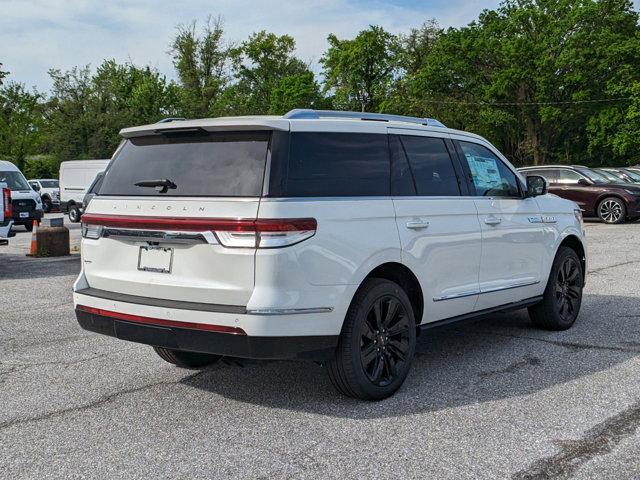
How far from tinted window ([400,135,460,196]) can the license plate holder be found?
1847mm

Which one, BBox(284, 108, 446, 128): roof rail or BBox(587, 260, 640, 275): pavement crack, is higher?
BBox(284, 108, 446, 128): roof rail

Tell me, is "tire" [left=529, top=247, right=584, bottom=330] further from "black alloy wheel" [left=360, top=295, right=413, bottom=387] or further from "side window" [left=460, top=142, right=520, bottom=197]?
"black alloy wheel" [left=360, top=295, right=413, bottom=387]

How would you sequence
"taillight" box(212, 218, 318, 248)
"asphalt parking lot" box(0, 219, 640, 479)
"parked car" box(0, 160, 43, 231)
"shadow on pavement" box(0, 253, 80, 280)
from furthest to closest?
"parked car" box(0, 160, 43, 231), "shadow on pavement" box(0, 253, 80, 280), "taillight" box(212, 218, 318, 248), "asphalt parking lot" box(0, 219, 640, 479)

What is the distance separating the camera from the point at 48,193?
1480 inches

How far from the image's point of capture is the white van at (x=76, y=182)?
28469mm

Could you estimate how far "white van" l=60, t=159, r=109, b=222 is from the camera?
93.4 ft

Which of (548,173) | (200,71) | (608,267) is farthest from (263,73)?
(608,267)

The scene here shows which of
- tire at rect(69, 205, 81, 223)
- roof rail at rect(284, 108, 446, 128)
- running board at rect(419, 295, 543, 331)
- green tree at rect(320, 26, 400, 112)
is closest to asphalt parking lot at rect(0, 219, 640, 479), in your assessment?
running board at rect(419, 295, 543, 331)

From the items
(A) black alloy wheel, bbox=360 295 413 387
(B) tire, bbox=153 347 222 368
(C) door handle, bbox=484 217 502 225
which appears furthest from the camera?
(C) door handle, bbox=484 217 502 225

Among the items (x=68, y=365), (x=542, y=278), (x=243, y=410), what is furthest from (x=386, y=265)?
(x=68, y=365)

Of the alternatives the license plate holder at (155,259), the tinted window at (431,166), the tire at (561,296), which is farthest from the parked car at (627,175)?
the license plate holder at (155,259)

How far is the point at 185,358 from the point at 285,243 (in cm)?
181

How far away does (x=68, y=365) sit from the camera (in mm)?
5609

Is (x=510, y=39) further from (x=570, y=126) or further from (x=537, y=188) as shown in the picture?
(x=537, y=188)
